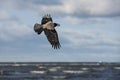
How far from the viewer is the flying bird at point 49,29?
42.0 feet

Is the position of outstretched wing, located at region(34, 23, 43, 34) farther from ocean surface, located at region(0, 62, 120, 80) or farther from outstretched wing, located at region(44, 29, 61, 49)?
ocean surface, located at region(0, 62, 120, 80)

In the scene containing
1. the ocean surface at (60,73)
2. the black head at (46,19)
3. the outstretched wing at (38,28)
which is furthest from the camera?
the ocean surface at (60,73)

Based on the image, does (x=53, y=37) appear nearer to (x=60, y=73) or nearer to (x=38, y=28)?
(x=38, y=28)

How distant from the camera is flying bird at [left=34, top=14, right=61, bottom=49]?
12.8 metres

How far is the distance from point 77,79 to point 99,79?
305 cm

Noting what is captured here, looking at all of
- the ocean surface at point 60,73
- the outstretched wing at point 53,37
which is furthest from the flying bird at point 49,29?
the ocean surface at point 60,73

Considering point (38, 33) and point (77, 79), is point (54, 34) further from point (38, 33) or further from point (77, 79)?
point (77, 79)

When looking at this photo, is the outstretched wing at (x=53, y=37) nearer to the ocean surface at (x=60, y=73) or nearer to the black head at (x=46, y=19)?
the black head at (x=46, y=19)

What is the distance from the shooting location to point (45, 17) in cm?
1332

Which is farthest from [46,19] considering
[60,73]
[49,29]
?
[60,73]

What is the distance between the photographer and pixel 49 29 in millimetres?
13008

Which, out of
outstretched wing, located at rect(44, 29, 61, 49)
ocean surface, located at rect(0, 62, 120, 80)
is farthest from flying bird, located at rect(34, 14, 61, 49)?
ocean surface, located at rect(0, 62, 120, 80)

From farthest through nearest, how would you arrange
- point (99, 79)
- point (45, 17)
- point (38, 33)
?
point (99, 79)
point (45, 17)
point (38, 33)

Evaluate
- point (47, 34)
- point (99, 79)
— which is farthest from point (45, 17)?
point (99, 79)
